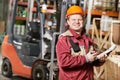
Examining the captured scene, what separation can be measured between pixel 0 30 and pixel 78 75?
8384mm

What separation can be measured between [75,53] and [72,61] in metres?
0.11

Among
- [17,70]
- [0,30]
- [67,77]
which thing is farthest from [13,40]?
[0,30]

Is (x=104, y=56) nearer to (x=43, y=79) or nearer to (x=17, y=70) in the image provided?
(x=43, y=79)

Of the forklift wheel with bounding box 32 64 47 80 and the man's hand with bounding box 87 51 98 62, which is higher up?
the man's hand with bounding box 87 51 98 62

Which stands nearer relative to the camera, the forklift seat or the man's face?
the man's face

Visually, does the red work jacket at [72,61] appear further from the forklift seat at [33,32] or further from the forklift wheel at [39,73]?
the forklift seat at [33,32]

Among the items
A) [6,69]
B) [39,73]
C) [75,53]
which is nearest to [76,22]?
[75,53]

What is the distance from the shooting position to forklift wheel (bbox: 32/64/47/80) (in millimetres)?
5391

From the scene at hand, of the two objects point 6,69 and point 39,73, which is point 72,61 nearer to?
point 39,73

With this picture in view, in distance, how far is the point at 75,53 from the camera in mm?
2617

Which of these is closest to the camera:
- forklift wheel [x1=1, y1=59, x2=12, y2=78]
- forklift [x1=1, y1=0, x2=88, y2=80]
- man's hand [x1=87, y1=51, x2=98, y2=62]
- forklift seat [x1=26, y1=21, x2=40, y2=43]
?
man's hand [x1=87, y1=51, x2=98, y2=62]

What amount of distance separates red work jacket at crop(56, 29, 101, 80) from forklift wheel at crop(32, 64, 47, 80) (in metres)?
2.70

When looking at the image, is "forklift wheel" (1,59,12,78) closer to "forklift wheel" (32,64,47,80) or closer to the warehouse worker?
"forklift wheel" (32,64,47,80)

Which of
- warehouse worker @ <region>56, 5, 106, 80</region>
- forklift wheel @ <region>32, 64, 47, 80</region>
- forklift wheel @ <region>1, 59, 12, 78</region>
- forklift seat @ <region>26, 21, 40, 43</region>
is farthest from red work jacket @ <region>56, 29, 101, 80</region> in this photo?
forklift wheel @ <region>1, 59, 12, 78</region>
